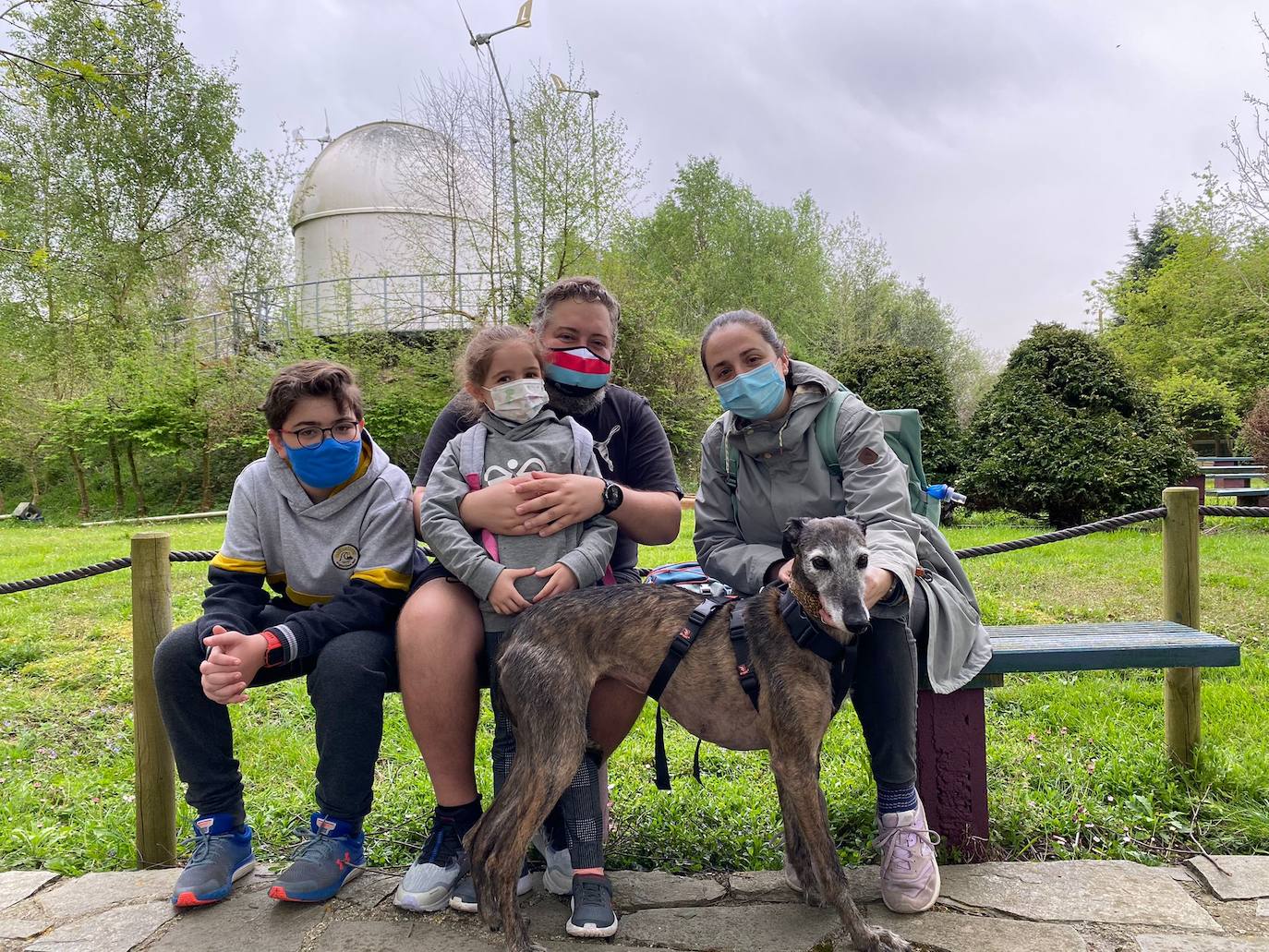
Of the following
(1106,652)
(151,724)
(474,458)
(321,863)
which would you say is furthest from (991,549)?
(151,724)

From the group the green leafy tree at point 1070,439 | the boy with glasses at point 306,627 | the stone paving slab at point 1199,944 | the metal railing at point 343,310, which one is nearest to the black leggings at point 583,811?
the boy with glasses at point 306,627

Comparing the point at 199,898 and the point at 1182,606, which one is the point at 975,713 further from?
the point at 199,898

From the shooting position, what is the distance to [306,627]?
8.18 ft

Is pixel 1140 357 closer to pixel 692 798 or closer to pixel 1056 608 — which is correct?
pixel 1056 608

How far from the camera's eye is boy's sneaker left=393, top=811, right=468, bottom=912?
8.00ft

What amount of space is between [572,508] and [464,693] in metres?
0.67

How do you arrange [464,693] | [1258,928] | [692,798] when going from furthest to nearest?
[692,798]
[464,693]
[1258,928]

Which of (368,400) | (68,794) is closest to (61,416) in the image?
(368,400)

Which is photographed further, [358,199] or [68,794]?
[358,199]

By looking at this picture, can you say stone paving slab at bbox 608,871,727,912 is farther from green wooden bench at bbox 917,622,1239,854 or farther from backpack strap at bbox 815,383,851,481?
backpack strap at bbox 815,383,851,481

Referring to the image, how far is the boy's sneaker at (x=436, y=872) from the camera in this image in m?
2.44

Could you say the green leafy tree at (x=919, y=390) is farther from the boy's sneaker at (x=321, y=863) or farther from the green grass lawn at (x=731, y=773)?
the boy's sneaker at (x=321, y=863)

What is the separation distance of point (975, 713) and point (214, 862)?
2555 mm

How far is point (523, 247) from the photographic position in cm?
1783
